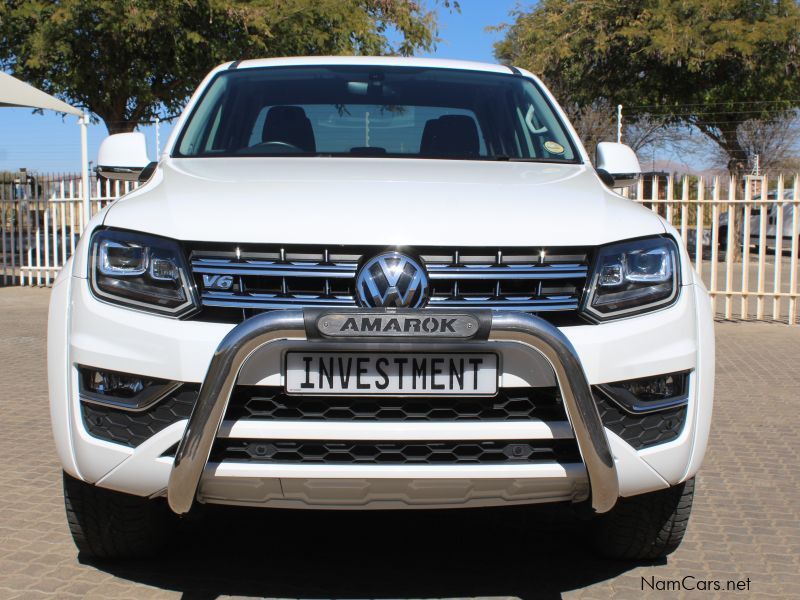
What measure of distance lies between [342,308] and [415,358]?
0.24 m

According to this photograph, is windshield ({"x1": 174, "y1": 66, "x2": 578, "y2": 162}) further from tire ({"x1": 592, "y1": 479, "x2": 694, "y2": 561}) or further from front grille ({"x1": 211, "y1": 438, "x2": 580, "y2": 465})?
front grille ({"x1": 211, "y1": 438, "x2": 580, "y2": 465})

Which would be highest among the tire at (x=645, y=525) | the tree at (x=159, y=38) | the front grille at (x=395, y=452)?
the tree at (x=159, y=38)

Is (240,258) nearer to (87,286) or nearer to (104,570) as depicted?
(87,286)

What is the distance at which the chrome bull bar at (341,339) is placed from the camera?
2.52 m

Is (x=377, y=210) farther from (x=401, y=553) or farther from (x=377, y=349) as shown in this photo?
(x=401, y=553)

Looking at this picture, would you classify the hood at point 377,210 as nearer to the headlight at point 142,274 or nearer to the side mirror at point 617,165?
the headlight at point 142,274

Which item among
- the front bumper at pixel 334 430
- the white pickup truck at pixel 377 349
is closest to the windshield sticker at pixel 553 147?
the white pickup truck at pixel 377 349

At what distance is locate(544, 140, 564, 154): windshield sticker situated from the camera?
4179 mm

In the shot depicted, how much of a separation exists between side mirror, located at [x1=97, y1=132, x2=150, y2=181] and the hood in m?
0.73

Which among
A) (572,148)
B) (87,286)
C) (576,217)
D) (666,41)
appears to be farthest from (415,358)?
(666,41)

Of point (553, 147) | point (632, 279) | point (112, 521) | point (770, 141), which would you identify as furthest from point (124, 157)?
point (770, 141)

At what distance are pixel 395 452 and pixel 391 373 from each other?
23 centimetres

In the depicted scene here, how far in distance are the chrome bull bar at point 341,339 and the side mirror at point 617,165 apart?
1.65m

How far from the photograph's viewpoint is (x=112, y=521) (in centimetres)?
325
